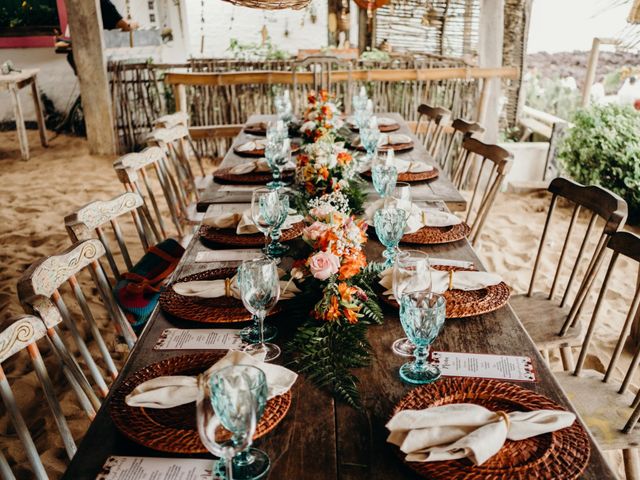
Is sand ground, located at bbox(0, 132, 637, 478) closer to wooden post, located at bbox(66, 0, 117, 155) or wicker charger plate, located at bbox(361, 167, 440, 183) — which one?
wooden post, located at bbox(66, 0, 117, 155)

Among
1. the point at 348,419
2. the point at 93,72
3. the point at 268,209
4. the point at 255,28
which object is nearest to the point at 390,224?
the point at 268,209

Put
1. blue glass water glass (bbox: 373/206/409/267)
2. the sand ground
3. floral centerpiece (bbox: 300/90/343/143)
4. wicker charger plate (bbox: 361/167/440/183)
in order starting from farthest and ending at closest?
floral centerpiece (bbox: 300/90/343/143) → wicker charger plate (bbox: 361/167/440/183) → the sand ground → blue glass water glass (bbox: 373/206/409/267)

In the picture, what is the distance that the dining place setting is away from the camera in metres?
0.96

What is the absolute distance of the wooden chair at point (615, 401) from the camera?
59.7 inches

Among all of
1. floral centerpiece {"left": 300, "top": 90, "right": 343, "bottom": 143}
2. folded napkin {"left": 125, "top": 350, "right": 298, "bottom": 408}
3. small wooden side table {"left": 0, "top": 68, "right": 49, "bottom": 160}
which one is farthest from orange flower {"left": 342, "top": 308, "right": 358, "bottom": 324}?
small wooden side table {"left": 0, "top": 68, "right": 49, "bottom": 160}

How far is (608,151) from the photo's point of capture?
4383mm

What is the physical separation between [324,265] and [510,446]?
57cm

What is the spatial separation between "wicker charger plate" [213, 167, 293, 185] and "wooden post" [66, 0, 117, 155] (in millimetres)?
3811

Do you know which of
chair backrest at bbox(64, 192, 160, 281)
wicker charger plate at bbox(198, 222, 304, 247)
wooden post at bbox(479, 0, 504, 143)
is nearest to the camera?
chair backrest at bbox(64, 192, 160, 281)

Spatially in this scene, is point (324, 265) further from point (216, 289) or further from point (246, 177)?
point (246, 177)

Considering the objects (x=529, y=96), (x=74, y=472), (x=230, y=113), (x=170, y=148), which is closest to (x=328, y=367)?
(x=74, y=472)

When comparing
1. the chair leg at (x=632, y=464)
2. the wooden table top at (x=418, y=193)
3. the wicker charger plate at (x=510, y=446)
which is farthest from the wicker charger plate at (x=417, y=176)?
the wicker charger plate at (x=510, y=446)

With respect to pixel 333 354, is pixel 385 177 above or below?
above

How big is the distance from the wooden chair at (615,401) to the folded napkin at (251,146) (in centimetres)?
198
